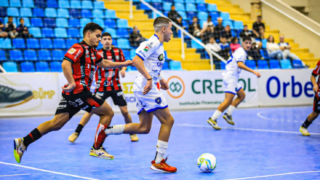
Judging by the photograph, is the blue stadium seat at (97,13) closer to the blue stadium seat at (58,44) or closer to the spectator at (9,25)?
the blue stadium seat at (58,44)

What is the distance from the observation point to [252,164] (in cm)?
554

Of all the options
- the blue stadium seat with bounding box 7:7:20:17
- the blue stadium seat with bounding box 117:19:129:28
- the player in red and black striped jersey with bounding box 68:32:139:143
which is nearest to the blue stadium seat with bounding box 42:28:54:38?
the blue stadium seat with bounding box 7:7:20:17

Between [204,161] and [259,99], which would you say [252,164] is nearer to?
[204,161]

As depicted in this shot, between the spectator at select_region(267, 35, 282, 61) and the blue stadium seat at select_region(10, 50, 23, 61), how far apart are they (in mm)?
10633

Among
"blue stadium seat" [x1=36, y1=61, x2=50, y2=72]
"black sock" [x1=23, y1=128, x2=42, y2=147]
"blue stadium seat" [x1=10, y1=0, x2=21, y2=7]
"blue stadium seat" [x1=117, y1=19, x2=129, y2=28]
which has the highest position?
"blue stadium seat" [x1=10, y1=0, x2=21, y2=7]

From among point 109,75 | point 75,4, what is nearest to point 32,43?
point 75,4

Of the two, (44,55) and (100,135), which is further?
(44,55)

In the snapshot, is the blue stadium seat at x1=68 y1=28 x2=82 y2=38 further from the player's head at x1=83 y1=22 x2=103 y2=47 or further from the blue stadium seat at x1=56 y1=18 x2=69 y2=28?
the player's head at x1=83 y1=22 x2=103 y2=47

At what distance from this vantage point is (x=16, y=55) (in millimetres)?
14938

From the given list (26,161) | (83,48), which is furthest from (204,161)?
(26,161)

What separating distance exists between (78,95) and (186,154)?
2.00 m

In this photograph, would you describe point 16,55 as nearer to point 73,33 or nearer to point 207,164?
point 73,33

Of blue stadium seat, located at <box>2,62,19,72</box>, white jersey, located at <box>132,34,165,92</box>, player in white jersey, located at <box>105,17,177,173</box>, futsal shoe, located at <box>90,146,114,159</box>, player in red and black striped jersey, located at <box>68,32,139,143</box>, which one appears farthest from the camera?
blue stadium seat, located at <box>2,62,19,72</box>

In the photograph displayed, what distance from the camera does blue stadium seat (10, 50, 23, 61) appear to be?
14.9 metres
